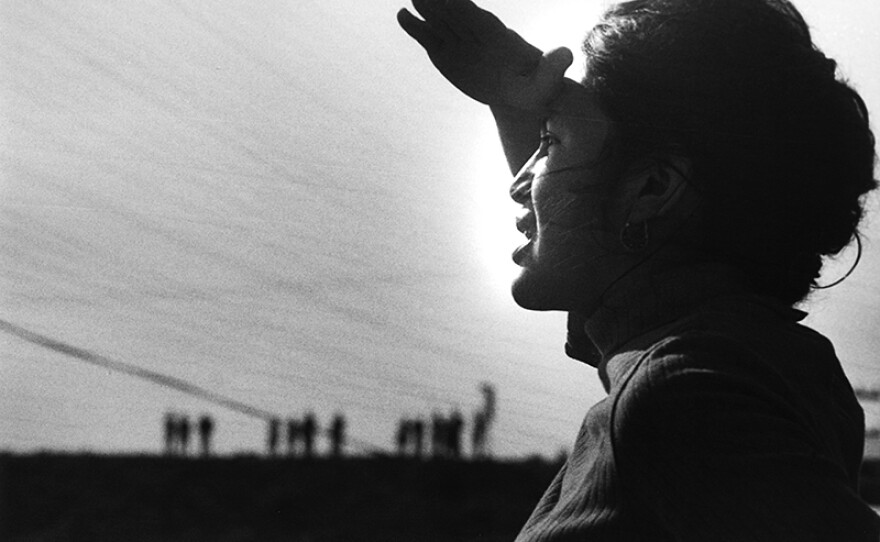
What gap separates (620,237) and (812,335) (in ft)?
0.29

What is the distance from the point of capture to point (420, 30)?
0.65 meters

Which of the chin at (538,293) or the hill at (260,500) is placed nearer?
the chin at (538,293)

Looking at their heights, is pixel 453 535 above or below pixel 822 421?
below

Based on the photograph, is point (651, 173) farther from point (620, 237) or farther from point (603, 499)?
point (603, 499)

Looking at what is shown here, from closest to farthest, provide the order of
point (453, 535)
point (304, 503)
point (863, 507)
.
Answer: point (863, 507) → point (453, 535) → point (304, 503)

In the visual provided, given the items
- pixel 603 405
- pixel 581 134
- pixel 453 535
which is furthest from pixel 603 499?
pixel 453 535

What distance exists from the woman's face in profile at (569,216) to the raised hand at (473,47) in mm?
55

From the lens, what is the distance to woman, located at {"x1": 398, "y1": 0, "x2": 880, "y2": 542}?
0.49m

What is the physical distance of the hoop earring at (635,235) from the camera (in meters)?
0.54

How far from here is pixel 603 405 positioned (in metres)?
0.52

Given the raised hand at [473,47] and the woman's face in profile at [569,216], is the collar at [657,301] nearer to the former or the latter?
the woman's face in profile at [569,216]

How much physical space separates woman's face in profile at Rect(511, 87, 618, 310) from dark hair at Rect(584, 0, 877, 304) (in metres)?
0.01

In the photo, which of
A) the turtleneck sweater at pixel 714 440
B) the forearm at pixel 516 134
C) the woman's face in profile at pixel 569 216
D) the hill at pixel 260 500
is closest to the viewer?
the turtleneck sweater at pixel 714 440

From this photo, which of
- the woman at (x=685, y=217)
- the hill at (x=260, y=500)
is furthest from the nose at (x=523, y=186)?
the hill at (x=260, y=500)
